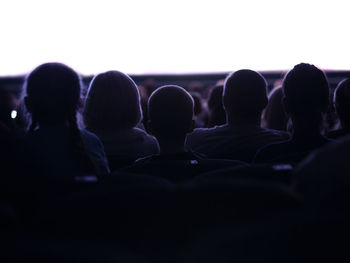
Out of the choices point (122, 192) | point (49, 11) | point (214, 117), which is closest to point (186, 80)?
point (49, 11)

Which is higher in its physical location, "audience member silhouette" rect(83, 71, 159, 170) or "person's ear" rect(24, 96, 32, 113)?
"person's ear" rect(24, 96, 32, 113)

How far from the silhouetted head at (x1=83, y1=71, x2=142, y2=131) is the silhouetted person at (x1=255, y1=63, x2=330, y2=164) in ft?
2.65

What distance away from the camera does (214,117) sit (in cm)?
372

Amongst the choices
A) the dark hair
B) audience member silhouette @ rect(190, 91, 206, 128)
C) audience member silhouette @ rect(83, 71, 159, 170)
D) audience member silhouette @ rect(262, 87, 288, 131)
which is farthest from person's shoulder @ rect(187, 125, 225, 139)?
audience member silhouette @ rect(190, 91, 206, 128)

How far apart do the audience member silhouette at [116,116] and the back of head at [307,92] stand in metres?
0.79

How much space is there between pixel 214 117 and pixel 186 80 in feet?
24.2

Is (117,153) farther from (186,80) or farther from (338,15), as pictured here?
(186,80)

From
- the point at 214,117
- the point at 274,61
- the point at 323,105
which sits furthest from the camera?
the point at 274,61

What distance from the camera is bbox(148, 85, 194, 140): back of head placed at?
2.46 metres

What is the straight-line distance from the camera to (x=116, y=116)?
9.30 ft

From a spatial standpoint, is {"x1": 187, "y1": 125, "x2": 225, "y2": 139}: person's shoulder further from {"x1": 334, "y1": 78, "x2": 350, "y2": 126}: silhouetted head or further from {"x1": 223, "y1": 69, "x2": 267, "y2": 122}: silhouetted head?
{"x1": 334, "y1": 78, "x2": 350, "y2": 126}: silhouetted head

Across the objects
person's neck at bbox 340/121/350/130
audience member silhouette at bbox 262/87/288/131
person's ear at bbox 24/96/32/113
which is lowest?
audience member silhouette at bbox 262/87/288/131

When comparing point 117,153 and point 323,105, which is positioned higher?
point 323,105

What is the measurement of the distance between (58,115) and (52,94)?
0.25 feet
